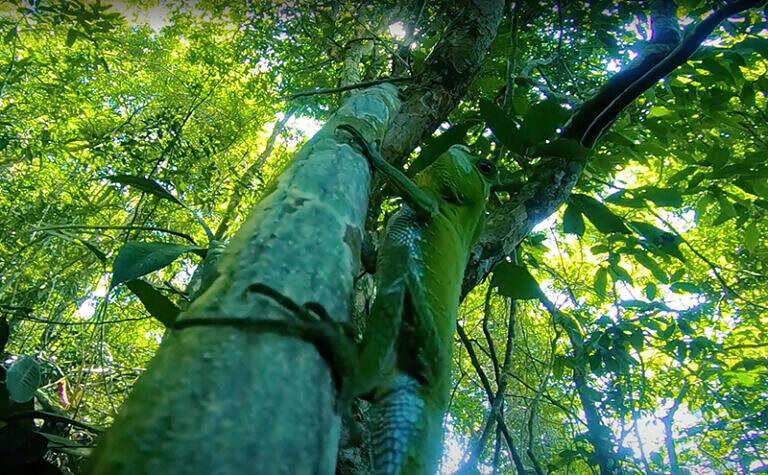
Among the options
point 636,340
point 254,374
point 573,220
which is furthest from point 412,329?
point 636,340

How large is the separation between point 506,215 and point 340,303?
1129mm

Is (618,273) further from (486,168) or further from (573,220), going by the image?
(486,168)

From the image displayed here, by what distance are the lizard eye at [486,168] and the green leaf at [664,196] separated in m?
1.04

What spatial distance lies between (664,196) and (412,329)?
173cm

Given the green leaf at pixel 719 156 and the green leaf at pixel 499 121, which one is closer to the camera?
the green leaf at pixel 499 121

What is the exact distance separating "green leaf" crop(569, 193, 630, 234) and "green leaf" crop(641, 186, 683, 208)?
31cm

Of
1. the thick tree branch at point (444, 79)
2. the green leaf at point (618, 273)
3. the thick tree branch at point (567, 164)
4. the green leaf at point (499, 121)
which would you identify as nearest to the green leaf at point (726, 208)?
the green leaf at point (618, 273)

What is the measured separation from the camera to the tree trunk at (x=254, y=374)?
335 millimetres

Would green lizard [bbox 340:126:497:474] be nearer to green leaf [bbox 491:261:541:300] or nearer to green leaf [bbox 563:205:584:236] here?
green leaf [bbox 491:261:541:300]

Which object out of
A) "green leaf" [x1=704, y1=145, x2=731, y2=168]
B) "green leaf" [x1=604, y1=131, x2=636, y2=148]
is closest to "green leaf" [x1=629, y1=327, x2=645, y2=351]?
"green leaf" [x1=704, y1=145, x2=731, y2=168]

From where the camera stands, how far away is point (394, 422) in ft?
2.06

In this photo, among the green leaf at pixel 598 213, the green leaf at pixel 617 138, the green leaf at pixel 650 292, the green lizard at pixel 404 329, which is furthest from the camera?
the green leaf at pixel 650 292

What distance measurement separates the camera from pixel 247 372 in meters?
0.39

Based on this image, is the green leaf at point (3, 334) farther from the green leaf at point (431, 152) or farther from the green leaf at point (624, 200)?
the green leaf at point (624, 200)
